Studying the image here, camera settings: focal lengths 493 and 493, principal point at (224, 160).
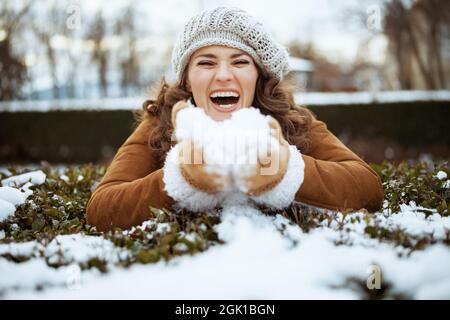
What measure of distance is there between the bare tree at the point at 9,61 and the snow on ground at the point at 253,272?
14711mm

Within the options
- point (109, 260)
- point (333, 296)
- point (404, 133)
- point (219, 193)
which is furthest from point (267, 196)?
point (404, 133)

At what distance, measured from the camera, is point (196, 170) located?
5.22 feet

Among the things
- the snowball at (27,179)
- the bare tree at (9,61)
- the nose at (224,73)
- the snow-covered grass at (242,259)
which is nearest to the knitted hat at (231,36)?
the nose at (224,73)

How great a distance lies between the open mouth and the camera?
2.31 metres

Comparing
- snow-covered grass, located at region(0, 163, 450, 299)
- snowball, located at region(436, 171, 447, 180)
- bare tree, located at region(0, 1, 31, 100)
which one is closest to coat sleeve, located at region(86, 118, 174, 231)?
snow-covered grass, located at region(0, 163, 450, 299)

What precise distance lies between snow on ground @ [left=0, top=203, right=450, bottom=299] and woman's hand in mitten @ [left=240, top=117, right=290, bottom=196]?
121mm

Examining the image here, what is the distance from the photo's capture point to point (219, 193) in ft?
5.55

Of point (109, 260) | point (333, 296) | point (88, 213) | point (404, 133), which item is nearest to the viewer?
point (333, 296)

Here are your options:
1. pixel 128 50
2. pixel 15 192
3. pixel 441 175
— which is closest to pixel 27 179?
pixel 15 192

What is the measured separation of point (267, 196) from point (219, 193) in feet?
0.54

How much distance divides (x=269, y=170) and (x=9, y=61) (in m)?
15.2

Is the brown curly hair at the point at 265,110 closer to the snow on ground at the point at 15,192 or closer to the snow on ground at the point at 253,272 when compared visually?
the snow on ground at the point at 15,192

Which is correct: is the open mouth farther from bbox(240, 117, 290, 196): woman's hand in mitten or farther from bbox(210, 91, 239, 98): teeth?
bbox(240, 117, 290, 196): woman's hand in mitten

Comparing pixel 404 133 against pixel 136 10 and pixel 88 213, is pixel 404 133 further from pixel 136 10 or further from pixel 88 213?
pixel 136 10
